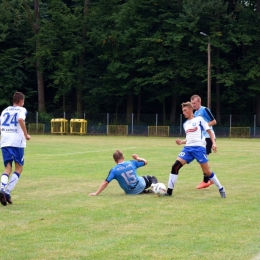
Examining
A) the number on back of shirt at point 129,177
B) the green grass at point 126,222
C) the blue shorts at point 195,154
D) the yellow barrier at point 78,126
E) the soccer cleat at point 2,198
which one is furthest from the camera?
the yellow barrier at point 78,126

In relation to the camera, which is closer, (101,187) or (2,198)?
(2,198)

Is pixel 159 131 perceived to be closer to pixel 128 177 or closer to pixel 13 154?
pixel 128 177

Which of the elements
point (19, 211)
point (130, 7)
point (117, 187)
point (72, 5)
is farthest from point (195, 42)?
point (19, 211)

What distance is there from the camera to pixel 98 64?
207 ft

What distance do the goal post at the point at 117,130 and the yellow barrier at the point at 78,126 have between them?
84.0 inches

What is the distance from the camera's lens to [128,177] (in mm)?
11844

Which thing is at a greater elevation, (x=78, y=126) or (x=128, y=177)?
(x=128, y=177)

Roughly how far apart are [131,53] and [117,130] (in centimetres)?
862

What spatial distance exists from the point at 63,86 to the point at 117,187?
157ft

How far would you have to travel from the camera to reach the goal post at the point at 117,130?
180ft

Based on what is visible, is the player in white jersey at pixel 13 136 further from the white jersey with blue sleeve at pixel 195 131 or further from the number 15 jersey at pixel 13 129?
the white jersey with blue sleeve at pixel 195 131

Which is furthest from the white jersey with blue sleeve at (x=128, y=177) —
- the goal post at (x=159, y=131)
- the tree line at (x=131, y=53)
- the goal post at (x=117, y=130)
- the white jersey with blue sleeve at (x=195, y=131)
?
the tree line at (x=131, y=53)

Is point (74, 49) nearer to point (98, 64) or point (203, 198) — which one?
point (98, 64)

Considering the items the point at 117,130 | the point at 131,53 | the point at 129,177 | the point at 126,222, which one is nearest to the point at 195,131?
the point at 129,177
